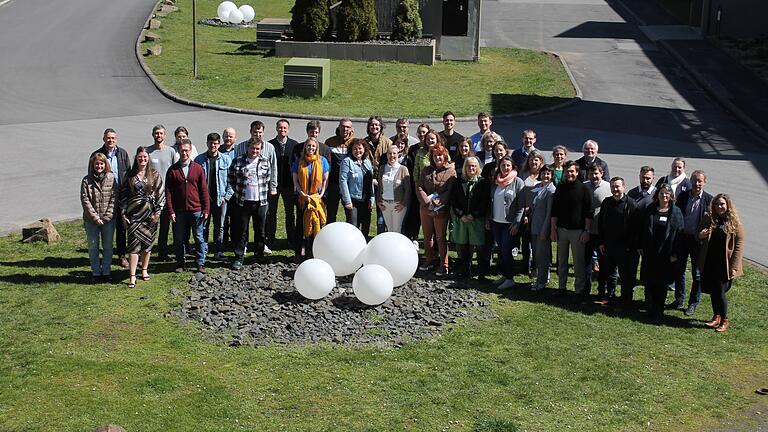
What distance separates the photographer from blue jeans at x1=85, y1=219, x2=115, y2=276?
13.8m

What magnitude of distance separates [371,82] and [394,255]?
1774 centimetres

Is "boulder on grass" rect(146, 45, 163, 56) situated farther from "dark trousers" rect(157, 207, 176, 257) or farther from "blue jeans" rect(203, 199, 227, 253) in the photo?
"blue jeans" rect(203, 199, 227, 253)

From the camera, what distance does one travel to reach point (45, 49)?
34.2 m

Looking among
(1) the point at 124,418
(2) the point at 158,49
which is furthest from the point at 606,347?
(2) the point at 158,49

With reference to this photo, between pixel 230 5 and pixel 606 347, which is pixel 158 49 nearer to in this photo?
pixel 230 5

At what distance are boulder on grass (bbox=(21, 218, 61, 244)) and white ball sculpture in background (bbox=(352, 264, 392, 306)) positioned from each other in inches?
227

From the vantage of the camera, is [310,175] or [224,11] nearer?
[310,175]

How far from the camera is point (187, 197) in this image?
1397 centimetres

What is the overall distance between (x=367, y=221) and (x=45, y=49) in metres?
22.7

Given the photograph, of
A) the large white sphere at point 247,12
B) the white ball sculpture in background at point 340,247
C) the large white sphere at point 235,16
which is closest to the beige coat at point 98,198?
the white ball sculpture in background at point 340,247

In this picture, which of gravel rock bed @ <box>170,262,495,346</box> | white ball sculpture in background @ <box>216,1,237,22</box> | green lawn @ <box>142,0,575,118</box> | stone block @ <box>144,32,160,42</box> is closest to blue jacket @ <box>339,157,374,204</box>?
gravel rock bed @ <box>170,262,495,346</box>

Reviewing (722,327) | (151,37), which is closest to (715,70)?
(151,37)

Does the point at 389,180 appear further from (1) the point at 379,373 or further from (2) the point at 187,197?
(1) the point at 379,373

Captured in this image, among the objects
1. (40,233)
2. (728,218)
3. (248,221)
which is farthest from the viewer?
(40,233)
